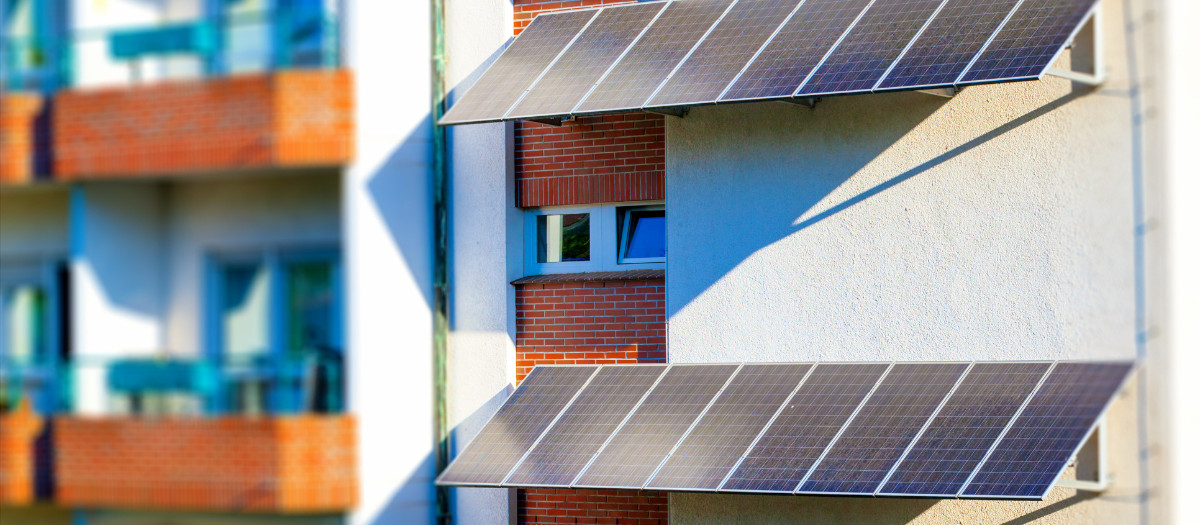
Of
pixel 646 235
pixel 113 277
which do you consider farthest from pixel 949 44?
pixel 113 277

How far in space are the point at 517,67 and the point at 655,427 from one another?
3.73m

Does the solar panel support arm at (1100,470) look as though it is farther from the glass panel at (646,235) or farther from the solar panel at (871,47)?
the glass panel at (646,235)

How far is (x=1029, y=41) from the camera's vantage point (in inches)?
463

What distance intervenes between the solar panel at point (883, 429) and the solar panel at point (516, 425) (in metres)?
2.67

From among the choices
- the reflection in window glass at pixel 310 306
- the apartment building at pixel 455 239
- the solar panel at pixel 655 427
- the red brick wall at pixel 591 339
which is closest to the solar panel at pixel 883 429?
the apartment building at pixel 455 239

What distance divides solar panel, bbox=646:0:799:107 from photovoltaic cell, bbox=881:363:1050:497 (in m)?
3.33

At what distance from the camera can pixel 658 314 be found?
14.2m

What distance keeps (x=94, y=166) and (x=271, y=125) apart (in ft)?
6.64

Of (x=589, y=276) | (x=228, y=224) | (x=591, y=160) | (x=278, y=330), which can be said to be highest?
(x=591, y=160)

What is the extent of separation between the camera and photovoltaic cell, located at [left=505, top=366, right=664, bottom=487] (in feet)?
41.9

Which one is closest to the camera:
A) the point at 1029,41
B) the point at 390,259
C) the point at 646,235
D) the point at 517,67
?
the point at 1029,41

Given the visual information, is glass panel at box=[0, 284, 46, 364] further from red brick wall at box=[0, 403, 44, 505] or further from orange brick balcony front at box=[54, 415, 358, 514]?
orange brick balcony front at box=[54, 415, 358, 514]

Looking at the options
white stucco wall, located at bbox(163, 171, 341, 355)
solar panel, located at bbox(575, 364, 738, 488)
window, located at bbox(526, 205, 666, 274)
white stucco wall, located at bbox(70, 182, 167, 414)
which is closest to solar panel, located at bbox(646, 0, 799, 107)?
window, located at bbox(526, 205, 666, 274)

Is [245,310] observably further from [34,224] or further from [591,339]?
[591,339]
